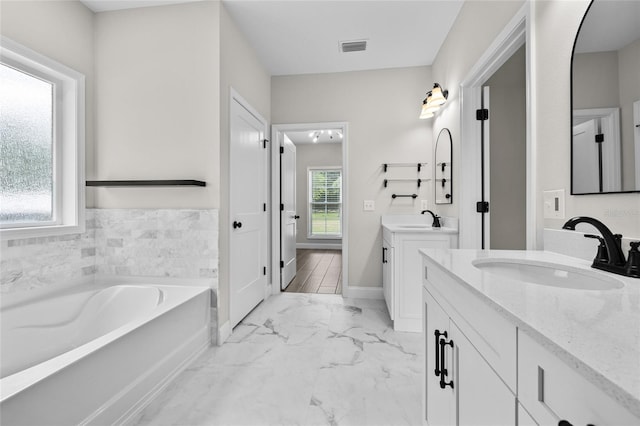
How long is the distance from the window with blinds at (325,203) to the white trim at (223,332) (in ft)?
16.0

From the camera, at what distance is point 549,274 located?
3.30 feet

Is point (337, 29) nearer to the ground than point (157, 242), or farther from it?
farther from it

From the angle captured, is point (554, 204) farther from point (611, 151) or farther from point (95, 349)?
point (95, 349)

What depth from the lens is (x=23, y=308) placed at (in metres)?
1.69

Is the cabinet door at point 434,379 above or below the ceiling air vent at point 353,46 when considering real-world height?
below

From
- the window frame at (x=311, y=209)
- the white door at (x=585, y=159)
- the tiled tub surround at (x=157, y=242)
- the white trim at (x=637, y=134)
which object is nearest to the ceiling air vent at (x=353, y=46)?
the tiled tub surround at (x=157, y=242)

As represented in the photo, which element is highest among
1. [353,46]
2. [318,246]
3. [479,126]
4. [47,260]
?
[353,46]

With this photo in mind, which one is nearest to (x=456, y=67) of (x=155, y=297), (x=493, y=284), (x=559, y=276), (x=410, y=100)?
(x=410, y=100)

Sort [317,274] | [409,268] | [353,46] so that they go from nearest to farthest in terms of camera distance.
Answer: [409,268] < [353,46] < [317,274]

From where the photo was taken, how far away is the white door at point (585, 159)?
102 centimetres

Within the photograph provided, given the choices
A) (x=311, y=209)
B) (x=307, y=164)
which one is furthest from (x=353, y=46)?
(x=311, y=209)

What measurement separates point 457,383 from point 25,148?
110 inches

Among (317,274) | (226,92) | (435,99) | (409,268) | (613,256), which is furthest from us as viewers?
(317,274)

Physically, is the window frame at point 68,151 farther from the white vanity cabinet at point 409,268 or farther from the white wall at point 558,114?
the white wall at point 558,114
